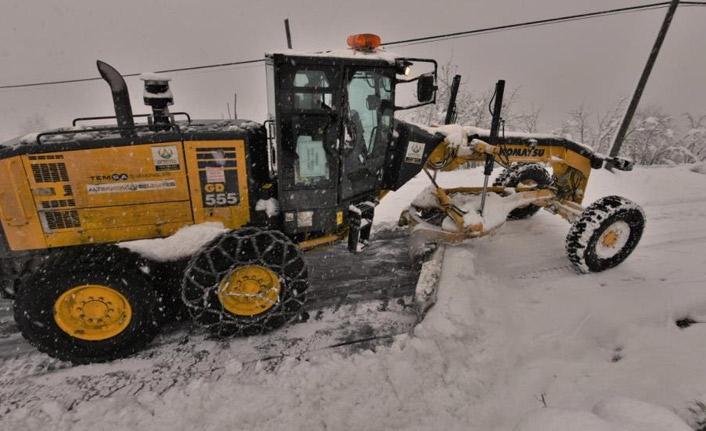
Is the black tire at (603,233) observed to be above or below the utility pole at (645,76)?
below

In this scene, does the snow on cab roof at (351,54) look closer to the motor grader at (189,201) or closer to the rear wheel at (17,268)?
the motor grader at (189,201)

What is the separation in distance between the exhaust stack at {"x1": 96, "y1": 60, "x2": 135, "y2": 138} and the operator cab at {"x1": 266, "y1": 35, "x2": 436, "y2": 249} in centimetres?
125

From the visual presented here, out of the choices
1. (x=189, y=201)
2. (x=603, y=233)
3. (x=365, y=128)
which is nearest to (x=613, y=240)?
(x=603, y=233)

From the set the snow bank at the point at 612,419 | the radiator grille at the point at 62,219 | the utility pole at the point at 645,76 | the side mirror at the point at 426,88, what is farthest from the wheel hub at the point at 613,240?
the utility pole at the point at 645,76

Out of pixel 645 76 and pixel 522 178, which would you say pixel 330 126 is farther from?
pixel 645 76

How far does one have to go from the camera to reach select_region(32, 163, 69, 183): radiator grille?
3.14 m

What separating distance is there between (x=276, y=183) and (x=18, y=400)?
8.58ft

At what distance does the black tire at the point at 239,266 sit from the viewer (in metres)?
3.26

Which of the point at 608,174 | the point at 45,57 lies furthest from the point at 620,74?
the point at 45,57

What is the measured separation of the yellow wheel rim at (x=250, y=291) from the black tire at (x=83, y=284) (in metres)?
0.63

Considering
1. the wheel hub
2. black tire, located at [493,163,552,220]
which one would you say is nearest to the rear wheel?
the wheel hub

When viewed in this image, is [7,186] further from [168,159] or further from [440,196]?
[440,196]

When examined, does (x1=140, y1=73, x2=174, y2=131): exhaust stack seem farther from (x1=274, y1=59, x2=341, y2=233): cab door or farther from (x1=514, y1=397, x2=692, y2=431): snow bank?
(x1=514, y1=397, x2=692, y2=431): snow bank

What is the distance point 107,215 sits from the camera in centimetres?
338
